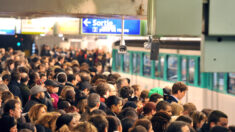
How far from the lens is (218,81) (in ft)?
44.3

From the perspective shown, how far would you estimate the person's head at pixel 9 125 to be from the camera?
6.14 meters

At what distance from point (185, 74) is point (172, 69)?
1099 mm

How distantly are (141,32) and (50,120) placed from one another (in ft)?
31.5

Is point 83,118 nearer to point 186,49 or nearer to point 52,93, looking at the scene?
point 52,93

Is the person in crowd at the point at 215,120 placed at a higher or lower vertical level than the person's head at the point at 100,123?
lower

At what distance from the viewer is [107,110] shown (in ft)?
25.1

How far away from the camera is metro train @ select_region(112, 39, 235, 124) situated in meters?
13.1

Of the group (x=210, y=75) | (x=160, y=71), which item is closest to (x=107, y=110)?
(x=210, y=75)

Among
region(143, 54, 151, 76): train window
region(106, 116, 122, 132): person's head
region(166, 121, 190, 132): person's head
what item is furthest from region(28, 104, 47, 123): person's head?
region(143, 54, 151, 76): train window

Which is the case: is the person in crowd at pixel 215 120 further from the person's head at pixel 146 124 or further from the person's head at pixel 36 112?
the person's head at pixel 36 112

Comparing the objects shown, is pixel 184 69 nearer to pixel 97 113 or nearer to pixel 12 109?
pixel 97 113

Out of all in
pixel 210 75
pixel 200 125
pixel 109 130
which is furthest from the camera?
pixel 210 75

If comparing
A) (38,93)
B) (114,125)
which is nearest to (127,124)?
(114,125)

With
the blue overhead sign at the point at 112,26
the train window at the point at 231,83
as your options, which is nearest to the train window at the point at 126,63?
the blue overhead sign at the point at 112,26
